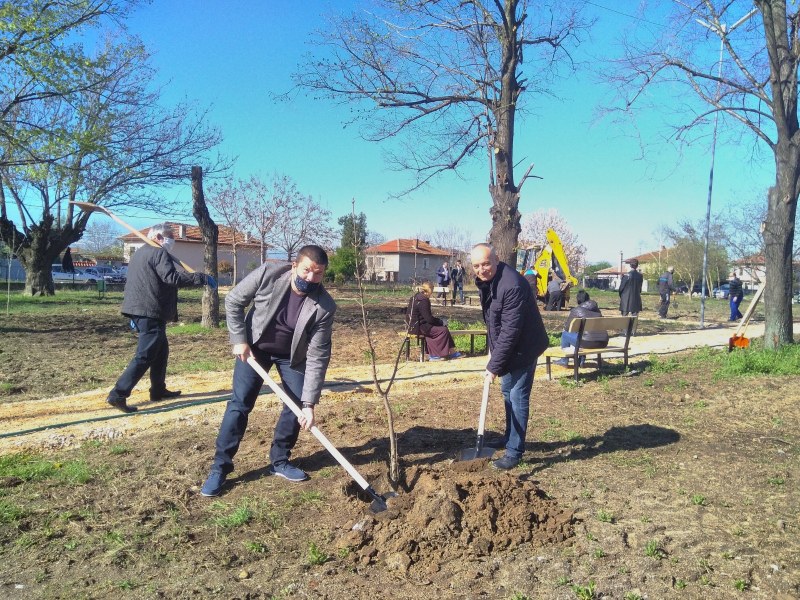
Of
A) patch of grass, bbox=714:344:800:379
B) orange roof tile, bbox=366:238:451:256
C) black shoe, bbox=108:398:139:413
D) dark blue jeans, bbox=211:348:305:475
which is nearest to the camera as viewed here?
dark blue jeans, bbox=211:348:305:475

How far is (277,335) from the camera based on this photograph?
4332mm

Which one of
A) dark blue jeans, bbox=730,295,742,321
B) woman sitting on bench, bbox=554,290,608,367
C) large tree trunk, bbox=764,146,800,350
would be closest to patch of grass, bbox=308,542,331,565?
woman sitting on bench, bbox=554,290,608,367

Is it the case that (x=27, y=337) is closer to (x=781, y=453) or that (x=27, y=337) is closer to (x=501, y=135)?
(x=501, y=135)

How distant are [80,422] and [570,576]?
4.67m

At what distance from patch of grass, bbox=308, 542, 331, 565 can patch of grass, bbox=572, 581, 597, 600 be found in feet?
4.21

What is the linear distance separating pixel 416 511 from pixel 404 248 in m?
66.3

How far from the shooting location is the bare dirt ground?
10.3ft

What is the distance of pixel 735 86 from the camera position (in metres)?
10.3

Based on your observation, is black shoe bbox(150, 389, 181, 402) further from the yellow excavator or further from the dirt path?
the yellow excavator

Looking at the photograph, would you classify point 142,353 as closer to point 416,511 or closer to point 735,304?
point 416,511

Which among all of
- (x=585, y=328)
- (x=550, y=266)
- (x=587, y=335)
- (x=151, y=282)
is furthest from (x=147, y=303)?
(x=550, y=266)

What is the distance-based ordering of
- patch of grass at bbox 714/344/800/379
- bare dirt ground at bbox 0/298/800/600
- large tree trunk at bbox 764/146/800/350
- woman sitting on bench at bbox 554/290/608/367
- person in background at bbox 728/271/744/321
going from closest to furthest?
bare dirt ground at bbox 0/298/800/600 → patch of grass at bbox 714/344/800/379 → woman sitting on bench at bbox 554/290/608/367 → large tree trunk at bbox 764/146/800/350 → person in background at bbox 728/271/744/321

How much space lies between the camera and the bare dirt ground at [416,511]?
3.14 meters

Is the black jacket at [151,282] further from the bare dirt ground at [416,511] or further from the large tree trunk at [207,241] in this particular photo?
the large tree trunk at [207,241]
